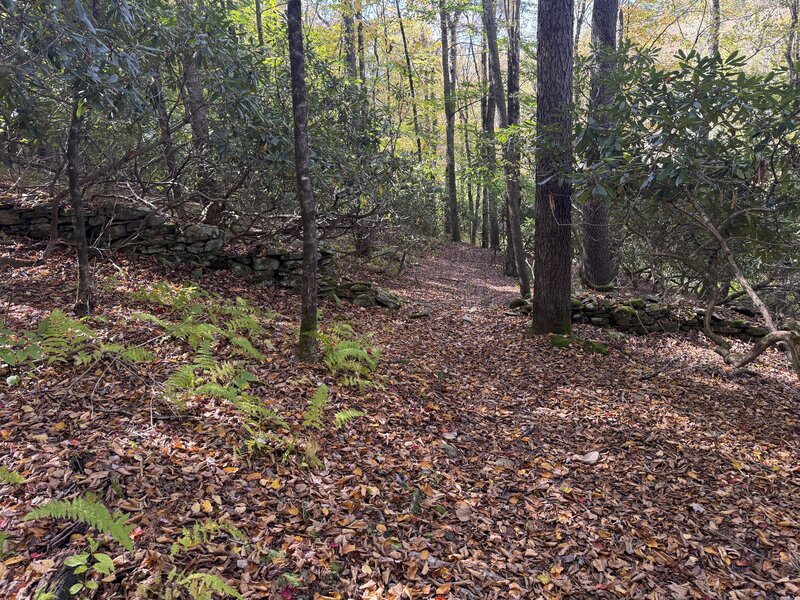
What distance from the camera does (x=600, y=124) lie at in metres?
6.82

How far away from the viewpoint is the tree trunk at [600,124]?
21.8ft

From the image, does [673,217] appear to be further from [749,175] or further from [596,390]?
[596,390]

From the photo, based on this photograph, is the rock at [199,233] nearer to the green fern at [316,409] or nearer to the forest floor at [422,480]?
the forest floor at [422,480]

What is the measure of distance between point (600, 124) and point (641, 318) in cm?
348

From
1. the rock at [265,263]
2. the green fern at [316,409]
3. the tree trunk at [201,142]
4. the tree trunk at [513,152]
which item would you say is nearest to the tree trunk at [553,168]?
the tree trunk at [513,152]

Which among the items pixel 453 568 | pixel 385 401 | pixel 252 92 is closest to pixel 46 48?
pixel 252 92

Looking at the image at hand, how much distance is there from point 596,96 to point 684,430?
548cm

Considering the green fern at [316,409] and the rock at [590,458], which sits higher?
the green fern at [316,409]

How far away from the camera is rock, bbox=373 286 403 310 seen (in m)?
8.88

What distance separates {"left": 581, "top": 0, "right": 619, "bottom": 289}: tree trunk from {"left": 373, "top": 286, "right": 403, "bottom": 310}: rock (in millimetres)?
3731

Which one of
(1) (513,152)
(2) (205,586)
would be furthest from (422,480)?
(1) (513,152)

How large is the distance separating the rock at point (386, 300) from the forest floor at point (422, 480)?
288cm

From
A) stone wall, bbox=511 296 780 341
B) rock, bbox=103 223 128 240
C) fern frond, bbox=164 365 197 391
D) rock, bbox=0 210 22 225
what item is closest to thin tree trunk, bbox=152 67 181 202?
rock, bbox=103 223 128 240

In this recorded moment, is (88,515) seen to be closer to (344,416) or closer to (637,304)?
(344,416)
